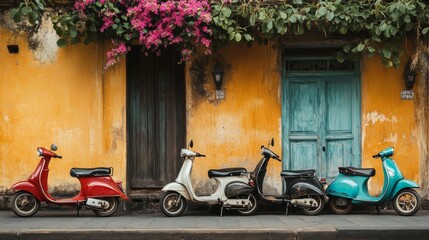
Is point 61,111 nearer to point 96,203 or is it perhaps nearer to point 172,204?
point 96,203

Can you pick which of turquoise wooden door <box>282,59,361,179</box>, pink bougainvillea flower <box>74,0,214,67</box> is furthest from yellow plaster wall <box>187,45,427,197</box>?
pink bougainvillea flower <box>74,0,214,67</box>

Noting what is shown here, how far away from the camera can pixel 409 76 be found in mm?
10969

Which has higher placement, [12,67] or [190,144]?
[12,67]

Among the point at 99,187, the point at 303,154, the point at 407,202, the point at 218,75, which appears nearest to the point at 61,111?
the point at 99,187

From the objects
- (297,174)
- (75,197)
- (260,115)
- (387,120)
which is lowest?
(75,197)

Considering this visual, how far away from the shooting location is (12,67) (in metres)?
11.1

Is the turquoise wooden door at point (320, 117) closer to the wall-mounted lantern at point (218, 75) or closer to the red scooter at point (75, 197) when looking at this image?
the wall-mounted lantern at point (218, 75)

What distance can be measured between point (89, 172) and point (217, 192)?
2141 mm

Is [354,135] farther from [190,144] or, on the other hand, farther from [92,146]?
[92,146]

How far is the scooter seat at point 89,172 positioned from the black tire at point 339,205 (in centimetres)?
378

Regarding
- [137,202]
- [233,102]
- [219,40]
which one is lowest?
[137,202]

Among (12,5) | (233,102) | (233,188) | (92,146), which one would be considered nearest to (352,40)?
(233,102)

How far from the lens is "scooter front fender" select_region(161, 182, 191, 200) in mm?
10148

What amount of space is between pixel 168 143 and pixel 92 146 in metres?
1.41
